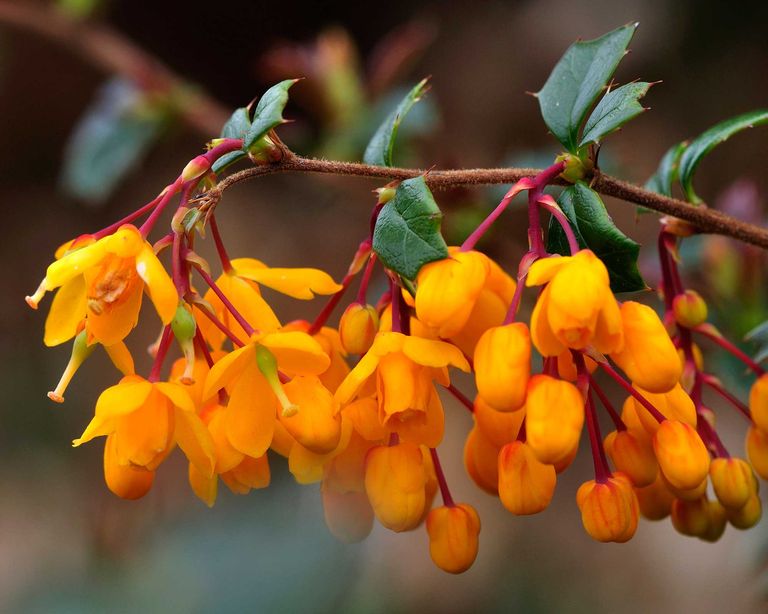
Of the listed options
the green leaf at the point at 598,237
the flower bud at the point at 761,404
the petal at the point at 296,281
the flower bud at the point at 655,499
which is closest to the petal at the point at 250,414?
the petal at the point at 296,281

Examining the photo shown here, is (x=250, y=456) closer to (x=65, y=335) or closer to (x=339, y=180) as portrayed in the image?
(x=65, y=335)

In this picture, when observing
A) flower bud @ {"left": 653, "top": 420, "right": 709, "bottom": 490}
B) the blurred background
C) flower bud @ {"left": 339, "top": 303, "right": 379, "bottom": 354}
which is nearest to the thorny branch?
flower bud @ {"left": 339, "top": 303, "right": 379, "bottom": 354}

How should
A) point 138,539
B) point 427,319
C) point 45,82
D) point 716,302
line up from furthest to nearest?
point 45,82 → point 138,539 → point 716,302 → point 427,319

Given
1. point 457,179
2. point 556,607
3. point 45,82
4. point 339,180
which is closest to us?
point 457,179

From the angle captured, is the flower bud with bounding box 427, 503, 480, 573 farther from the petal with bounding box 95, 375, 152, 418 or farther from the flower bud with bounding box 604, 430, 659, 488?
the petal with bounding box 95, 375, 152, 418

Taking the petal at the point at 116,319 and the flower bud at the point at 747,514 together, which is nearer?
the petal at the point at 116,319

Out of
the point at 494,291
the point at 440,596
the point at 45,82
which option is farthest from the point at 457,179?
the point at 45,82

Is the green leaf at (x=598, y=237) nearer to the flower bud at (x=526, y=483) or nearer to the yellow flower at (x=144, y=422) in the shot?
the flower bud at (x=526, y=483)
